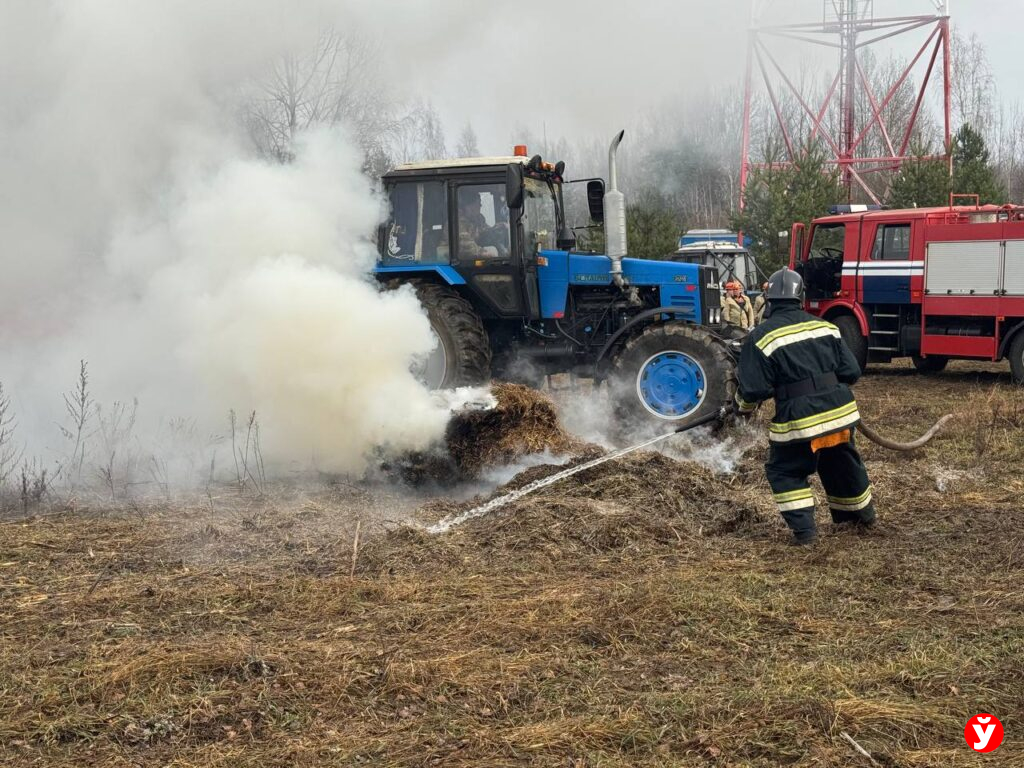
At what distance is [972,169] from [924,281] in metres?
10.3

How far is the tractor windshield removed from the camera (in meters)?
9.65

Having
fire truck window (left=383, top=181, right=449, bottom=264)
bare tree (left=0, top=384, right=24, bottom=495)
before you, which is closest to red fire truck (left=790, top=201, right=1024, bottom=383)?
fire truck window (left=383, top=181, right=449, bottom=264)

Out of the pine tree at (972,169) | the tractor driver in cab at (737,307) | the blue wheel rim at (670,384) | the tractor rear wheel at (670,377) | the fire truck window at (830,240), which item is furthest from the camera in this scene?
the pine tree at (972,169)

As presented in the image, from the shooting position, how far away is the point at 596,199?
380 inches

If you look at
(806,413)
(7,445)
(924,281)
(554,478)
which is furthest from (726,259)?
(7,445)

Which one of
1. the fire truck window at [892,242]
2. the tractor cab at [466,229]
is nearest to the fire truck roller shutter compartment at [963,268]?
the fire truck window at [892,242]

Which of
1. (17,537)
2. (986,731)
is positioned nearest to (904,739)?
(986,731)

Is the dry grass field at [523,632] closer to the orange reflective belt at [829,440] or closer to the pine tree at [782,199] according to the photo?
the orange reflective belt at [829,440]

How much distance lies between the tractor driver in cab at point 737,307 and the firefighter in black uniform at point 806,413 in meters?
7.39

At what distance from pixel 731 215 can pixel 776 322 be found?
18608mm

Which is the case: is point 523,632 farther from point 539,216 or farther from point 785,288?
point 539,216

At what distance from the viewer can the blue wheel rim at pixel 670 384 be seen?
9219 mm

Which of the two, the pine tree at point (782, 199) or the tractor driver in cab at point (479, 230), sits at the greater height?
the pine tree at point (782, 199)

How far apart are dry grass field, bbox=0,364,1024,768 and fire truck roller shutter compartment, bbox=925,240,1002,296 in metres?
6.80
